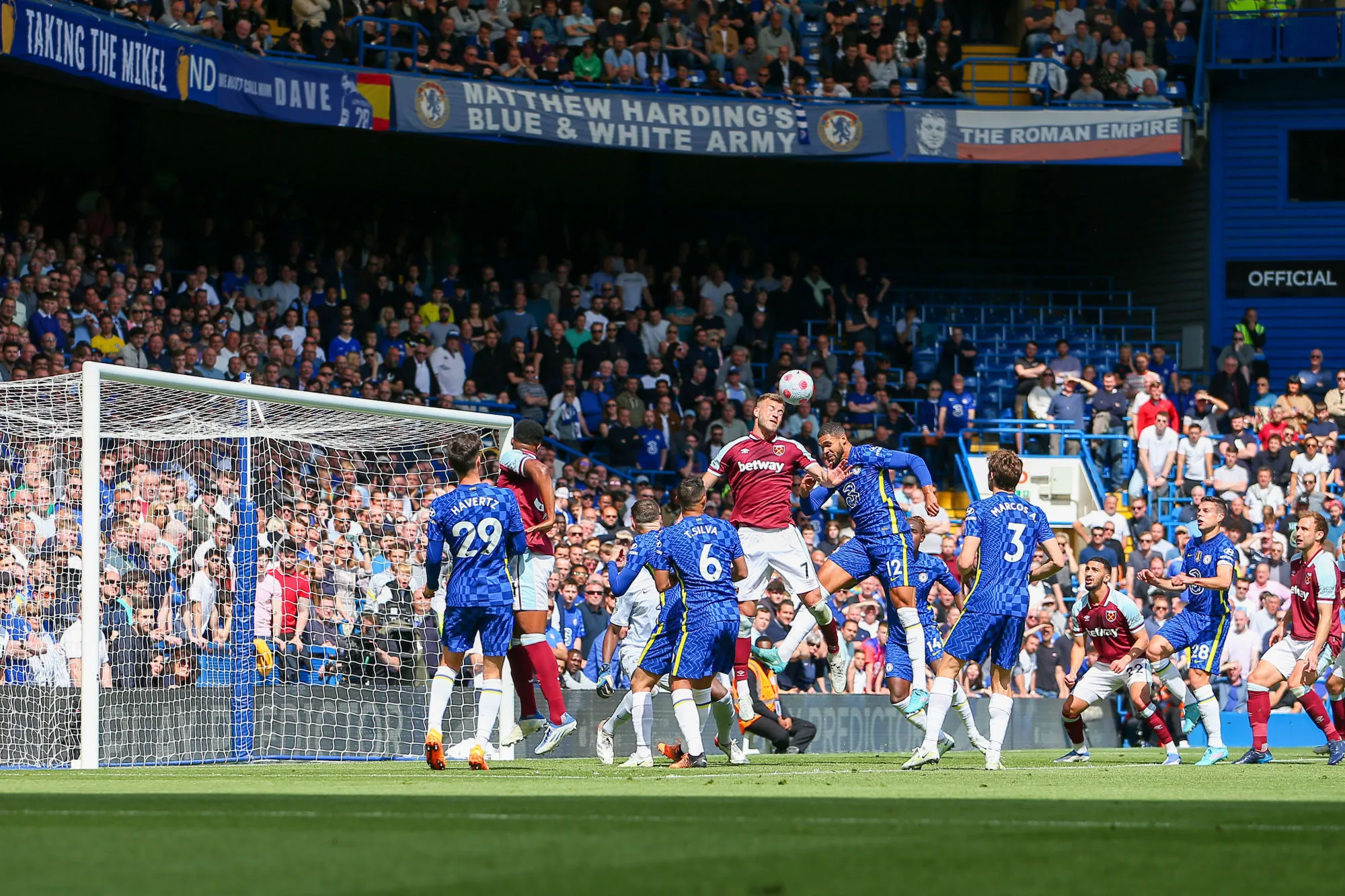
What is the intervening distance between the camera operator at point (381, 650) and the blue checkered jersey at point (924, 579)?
13.2ft

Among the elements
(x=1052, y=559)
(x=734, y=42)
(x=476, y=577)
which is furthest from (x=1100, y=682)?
(x=734, y=42)

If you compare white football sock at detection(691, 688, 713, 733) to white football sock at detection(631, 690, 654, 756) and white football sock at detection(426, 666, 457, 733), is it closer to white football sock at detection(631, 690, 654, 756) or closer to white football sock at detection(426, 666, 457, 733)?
white football sock at detection(631, 690, 654, 756)

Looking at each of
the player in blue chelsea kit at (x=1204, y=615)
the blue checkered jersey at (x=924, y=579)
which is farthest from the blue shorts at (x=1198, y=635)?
the blue checkered jersey at (x=924, y=579)

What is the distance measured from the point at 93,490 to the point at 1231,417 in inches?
749

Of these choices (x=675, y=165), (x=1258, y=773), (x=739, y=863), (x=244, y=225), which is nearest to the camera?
(x=739, y=863)

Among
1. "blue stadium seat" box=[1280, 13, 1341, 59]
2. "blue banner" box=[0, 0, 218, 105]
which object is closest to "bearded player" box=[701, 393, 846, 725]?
"blue banner" box=[0, 0, 218, 105]

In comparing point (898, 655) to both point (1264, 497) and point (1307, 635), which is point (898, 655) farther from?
point (1264, 497)

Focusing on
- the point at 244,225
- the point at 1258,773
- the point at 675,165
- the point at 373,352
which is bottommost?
the point at 1258,773

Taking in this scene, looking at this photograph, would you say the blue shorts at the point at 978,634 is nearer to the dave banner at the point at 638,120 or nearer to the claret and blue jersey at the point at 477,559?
the claret and blue jersey at the point at 477,559

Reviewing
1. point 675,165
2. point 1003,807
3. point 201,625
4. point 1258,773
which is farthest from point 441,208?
point 1003,807

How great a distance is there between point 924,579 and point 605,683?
255 cm

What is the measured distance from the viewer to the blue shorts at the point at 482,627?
37.2 feet

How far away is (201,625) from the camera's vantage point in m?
13.8

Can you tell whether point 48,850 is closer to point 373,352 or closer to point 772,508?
point 772,508
